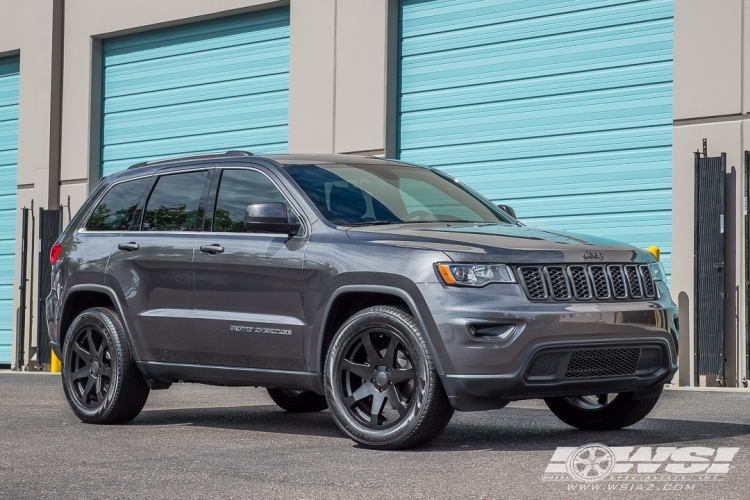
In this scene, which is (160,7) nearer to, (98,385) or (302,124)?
(302,124)

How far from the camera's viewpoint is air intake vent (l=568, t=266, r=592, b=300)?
6754mm

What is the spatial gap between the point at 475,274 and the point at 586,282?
0.64 metres

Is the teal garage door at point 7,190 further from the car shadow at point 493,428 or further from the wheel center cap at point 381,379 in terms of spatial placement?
the wheel center cap at point 381,379

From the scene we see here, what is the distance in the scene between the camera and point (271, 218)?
735cm

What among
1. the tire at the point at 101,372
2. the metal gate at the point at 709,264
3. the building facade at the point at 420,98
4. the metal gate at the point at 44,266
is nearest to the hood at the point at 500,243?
the tire at the point at 101,372

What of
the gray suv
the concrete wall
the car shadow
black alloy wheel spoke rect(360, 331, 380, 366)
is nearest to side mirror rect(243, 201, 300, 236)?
the gray suv

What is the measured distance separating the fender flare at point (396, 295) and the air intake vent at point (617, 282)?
1.09m

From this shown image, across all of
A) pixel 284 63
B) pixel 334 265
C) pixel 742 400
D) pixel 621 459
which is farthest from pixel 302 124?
pixel 621 459

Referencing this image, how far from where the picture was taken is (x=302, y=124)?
55.0 feet

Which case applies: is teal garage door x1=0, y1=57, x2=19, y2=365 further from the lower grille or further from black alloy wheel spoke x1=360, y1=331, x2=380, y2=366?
the lower grille

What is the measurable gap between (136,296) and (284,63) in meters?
9.26

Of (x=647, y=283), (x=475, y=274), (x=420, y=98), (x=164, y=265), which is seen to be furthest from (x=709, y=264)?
(x=475, y=274)

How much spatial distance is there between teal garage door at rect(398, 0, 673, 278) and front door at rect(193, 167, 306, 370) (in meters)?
6.75

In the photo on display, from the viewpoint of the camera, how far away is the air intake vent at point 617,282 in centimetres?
694
